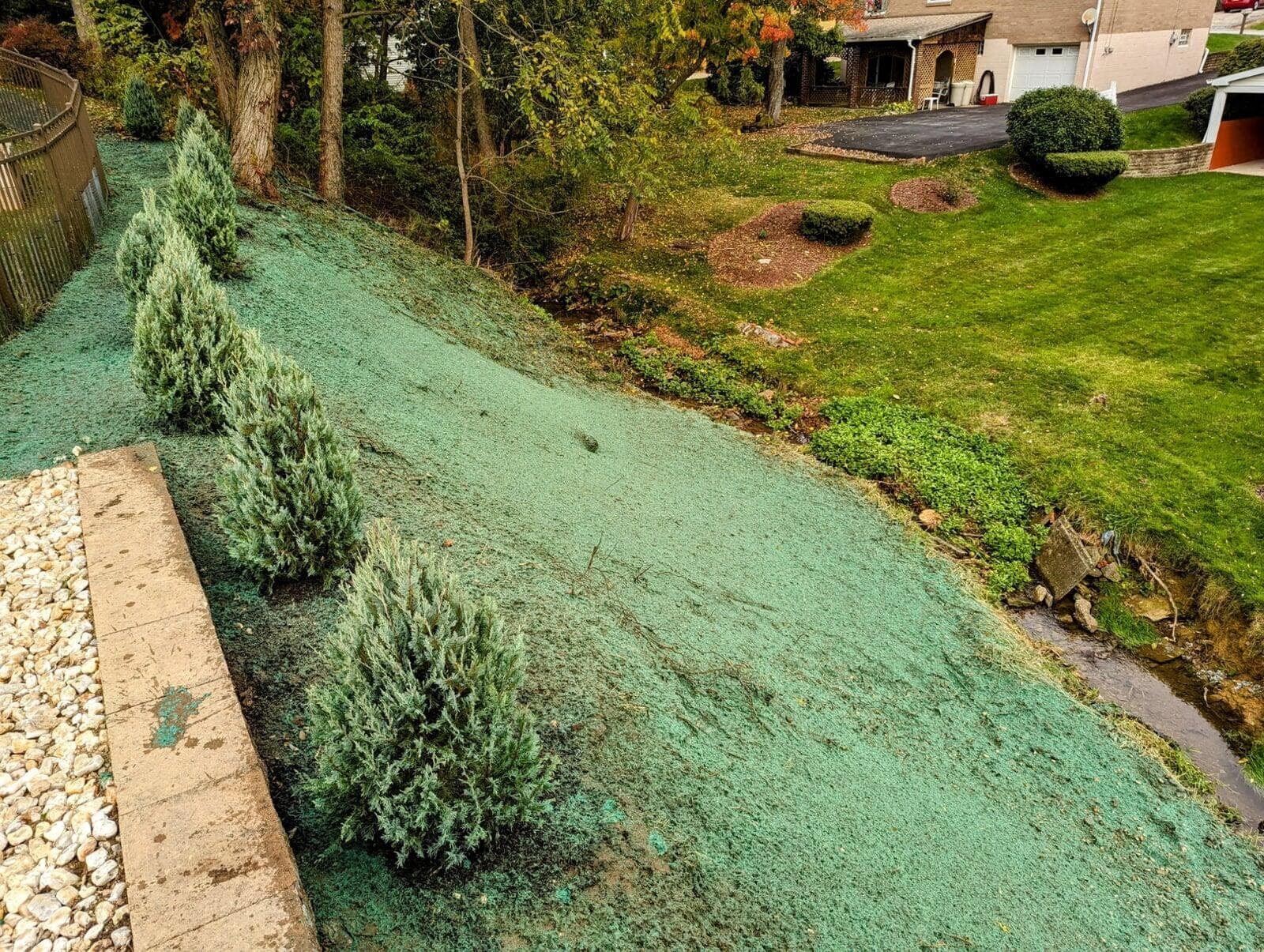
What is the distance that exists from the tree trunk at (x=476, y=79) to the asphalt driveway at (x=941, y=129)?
12008 millimetres

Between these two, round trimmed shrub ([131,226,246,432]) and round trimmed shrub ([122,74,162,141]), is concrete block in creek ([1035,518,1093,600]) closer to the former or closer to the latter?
round trimmed shrub ([131,226,246,432])

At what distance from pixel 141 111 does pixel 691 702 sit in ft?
57.4

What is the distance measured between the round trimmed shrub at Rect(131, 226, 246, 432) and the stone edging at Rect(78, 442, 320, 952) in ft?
5.31

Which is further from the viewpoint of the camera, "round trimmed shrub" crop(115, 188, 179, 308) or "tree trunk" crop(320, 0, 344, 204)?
"tree trunk" crop(320, 0, 344, 204)

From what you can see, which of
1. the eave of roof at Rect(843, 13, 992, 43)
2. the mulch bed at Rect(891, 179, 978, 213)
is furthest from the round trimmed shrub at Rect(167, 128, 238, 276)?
the eave of roof at Rect(843, 13, 992, 43)

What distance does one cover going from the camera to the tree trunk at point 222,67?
15.2 meters

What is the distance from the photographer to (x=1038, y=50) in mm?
30375

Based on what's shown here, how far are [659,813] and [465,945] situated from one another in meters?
1.33

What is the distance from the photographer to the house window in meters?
33.1

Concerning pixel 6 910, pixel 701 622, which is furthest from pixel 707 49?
pixel 6 910

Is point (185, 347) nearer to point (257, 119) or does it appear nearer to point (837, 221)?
point (257, 119)

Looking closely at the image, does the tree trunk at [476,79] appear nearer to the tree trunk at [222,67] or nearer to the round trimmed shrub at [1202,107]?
the tree trunk at [222,67]

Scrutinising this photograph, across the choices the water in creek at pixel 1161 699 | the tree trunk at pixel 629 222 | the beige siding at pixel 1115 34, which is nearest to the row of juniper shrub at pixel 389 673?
the water in creek at pixel 1161 699

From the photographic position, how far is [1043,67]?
3052 centimetres
